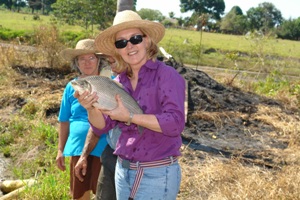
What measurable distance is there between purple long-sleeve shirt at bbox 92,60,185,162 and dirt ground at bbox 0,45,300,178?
3.46 metres

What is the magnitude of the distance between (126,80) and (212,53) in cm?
2781

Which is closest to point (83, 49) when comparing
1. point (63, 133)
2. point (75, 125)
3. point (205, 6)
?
point (75, 125)

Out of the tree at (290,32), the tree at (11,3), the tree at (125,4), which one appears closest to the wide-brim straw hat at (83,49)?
the tree at (125,4)

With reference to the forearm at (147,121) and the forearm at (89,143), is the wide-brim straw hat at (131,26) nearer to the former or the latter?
the forearm at (147,121)

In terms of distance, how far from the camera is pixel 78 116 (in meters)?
3.52

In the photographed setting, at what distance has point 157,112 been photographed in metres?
2.26

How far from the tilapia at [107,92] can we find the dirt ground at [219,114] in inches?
142

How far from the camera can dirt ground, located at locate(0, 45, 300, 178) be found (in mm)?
6445

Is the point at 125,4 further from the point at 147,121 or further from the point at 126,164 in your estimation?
the point at 147,121

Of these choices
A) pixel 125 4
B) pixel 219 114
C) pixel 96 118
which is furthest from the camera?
pixel 219 114

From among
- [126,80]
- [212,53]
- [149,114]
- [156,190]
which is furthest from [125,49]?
[212,53]

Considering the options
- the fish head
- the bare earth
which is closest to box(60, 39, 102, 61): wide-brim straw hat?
the fish head

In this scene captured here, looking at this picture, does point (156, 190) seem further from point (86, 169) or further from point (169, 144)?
point (86, 169)

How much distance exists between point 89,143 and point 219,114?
200 inches
